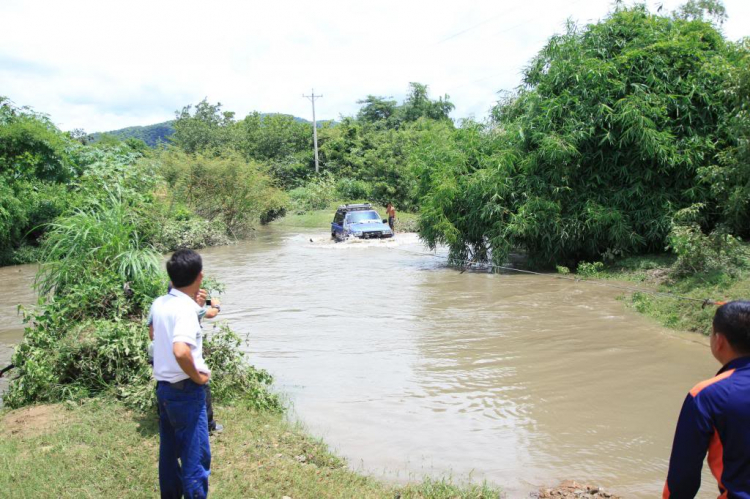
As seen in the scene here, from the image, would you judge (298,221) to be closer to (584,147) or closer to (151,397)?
(584,147)

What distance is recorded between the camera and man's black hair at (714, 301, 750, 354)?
8.16ft

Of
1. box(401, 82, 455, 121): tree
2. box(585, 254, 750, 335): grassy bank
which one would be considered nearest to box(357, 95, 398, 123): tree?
box(401, 82, 455, 121): tree

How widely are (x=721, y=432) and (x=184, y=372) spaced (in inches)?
110

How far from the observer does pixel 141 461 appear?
Result: 480cm

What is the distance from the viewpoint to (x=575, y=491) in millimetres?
4828

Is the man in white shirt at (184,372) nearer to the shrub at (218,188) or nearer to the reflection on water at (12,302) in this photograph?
the reflection on water at (12,302)

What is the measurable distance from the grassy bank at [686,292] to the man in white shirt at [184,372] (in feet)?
26.8

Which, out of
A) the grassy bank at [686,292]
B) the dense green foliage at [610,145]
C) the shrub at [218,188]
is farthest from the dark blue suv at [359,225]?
the grassy bank at [686,292]

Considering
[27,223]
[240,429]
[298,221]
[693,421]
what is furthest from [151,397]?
[298,221]

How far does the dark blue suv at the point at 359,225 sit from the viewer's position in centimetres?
2570

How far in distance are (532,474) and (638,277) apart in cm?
1005

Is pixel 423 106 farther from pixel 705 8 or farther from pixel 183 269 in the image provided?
pixel 183 269

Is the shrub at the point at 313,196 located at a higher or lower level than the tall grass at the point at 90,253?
higher

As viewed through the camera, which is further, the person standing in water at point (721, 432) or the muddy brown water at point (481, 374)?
the muddy brown water at point (481, 374)
